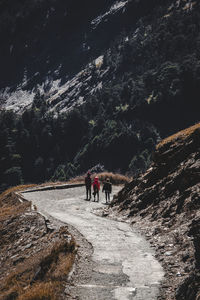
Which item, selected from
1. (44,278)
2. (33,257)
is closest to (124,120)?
(33,257)

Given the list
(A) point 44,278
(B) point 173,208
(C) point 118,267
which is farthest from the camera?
(B) point 173,208

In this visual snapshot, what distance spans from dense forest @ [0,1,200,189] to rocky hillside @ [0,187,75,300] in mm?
111669

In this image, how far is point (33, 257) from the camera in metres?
13.7

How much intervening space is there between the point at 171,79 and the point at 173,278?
6173 inches

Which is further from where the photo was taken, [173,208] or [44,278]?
[173,208]

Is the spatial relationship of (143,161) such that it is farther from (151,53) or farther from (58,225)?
(58,225)

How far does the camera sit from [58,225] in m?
17.4

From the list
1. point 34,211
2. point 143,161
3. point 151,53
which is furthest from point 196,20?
point 34,211

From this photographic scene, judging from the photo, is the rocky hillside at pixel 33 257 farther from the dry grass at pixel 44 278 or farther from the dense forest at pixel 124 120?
the dense forest at pixel 124 120

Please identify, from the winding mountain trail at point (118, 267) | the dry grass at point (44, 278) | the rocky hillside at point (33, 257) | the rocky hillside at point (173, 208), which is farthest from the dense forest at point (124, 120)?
the dry grass at point (44, 278)

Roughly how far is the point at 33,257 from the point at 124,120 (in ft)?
491

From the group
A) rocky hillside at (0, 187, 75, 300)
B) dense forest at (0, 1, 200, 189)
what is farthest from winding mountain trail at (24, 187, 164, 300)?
dense forest at (0, 1, 200, 189)

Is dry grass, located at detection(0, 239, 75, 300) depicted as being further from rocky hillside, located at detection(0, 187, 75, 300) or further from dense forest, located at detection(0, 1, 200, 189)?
dense forest, located at detection(0, 1, 200, 189)

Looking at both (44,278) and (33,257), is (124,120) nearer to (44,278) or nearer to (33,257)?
(33,257)
